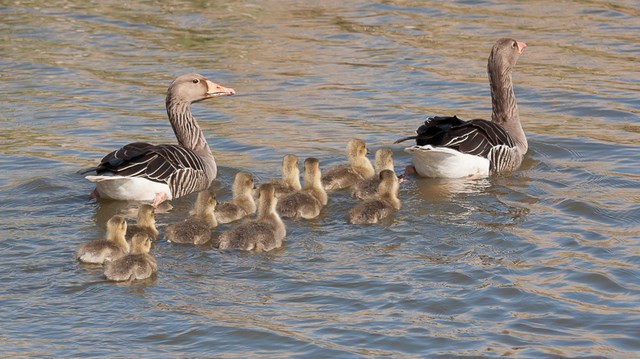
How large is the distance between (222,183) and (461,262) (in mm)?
4515

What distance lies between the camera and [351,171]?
13.9m

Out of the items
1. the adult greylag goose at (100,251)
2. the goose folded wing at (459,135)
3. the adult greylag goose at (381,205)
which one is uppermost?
the goose folded wing at (459,135)

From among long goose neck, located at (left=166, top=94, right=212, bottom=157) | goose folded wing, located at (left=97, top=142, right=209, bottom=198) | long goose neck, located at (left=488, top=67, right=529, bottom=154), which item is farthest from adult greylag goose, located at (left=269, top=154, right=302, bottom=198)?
long goose neck, located at (left=488, top=67, right=529, bottom=154)

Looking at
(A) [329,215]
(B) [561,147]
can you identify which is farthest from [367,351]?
(B) [561,147]

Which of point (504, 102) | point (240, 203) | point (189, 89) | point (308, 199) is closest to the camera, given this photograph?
point (308, 199)

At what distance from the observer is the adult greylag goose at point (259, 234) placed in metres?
11.4

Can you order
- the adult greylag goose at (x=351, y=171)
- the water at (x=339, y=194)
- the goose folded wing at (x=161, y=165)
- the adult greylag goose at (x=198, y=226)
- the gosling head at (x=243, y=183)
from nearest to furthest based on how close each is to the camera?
the water at (x=339, y=194)
the adult greylag goose at (x=198, y=226)
the gosling head at (x=243, y=183)
the goose folded wing at (x=161, y=165)
the adult greylag goose at (x=351, y=171)

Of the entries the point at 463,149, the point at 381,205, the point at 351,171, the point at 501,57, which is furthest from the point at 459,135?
the point at 381,205

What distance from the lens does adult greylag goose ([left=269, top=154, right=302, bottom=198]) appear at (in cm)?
1330

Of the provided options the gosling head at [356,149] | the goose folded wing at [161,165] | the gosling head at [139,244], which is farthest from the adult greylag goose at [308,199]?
the gosling head at [139,244]

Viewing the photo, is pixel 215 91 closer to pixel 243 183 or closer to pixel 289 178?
pixel 289 178

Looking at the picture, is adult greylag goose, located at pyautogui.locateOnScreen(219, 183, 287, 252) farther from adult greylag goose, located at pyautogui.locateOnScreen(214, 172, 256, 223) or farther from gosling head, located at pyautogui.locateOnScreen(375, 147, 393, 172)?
gosling head, located at pyautogui.locateOnScreen(375, 147, 393, 172)

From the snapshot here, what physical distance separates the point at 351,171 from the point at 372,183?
2.10 feet

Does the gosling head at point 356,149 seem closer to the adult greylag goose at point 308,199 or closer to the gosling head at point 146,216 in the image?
the adult greylag goose at point 308,199
